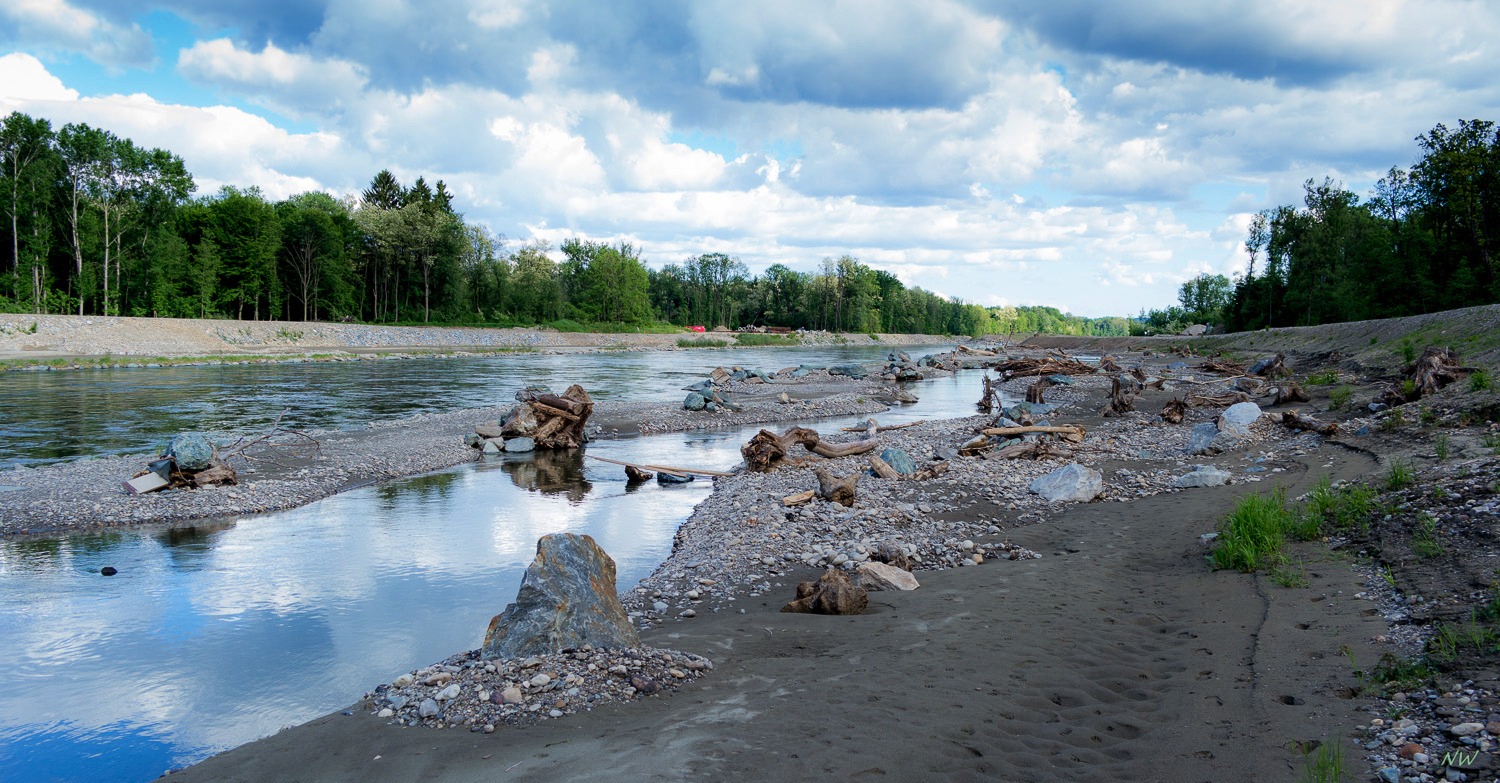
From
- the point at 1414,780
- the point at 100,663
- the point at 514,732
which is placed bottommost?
the point at 100,663

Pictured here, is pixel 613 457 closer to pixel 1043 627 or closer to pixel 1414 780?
pixel 1043 627

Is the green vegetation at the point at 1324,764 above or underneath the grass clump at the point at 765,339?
underneath

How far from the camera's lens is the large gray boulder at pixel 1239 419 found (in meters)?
17.3

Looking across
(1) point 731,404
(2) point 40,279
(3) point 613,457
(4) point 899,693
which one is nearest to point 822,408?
(1) point 731,404

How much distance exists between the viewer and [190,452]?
614 inches

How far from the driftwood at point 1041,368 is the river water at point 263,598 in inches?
1236

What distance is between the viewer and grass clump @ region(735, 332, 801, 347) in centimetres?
11412

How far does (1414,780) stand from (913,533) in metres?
7.44

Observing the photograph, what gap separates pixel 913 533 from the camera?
446 inches

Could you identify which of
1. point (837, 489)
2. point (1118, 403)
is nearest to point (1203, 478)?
point (837, 489)

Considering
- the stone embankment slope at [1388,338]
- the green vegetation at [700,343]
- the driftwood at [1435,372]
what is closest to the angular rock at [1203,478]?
the driftwood at [1435,372]

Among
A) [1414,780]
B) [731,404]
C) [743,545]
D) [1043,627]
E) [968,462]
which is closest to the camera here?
[1414,780]

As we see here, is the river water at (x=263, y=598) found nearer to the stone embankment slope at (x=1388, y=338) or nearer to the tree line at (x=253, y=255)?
the stone embankment slope at (x=1388, y=338)

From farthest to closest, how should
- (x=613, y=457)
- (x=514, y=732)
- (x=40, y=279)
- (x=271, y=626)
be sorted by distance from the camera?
(x=40, y=279) < (x=613, y=457) < (x=271, y=626) < (x=514, y=732)
